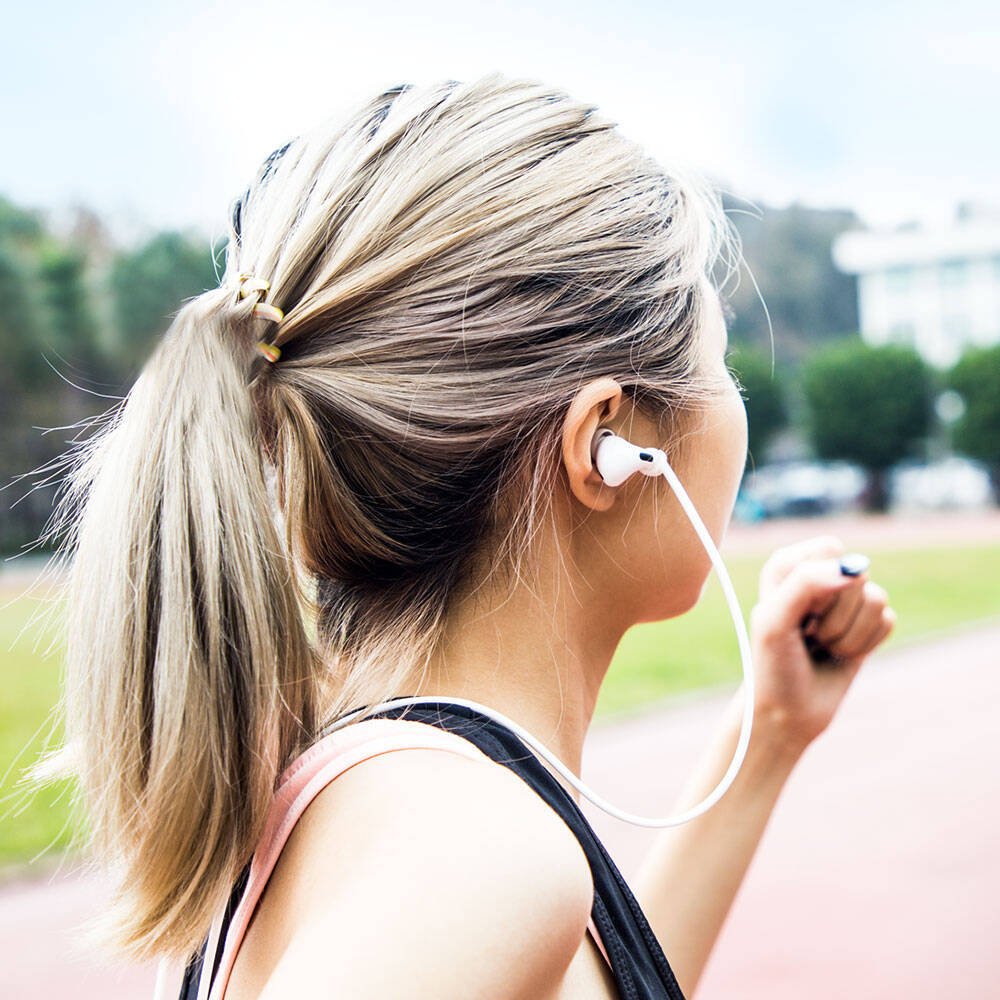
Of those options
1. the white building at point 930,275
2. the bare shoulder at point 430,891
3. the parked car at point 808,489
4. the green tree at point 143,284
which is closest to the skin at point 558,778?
the bare shoulder at point 430,891

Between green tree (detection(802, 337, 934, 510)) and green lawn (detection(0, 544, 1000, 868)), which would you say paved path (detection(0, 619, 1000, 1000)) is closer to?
green lawn (detection(0, 544, 1000, 868))

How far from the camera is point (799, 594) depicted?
4.41 feet

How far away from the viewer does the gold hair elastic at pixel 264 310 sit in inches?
40.9

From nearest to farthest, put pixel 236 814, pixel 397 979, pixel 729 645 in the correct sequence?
pixel 397 979, pixel 236 814, pixel 729 645

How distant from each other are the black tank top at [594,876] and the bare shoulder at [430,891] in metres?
0.10

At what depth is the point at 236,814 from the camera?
2.97 feet

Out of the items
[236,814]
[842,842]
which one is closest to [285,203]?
[236,814]

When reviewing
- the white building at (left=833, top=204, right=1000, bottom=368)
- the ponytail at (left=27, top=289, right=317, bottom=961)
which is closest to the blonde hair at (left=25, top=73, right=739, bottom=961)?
the ponytail at (left=27, top=289, right=317, bottom=961)

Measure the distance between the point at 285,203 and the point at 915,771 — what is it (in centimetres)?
688

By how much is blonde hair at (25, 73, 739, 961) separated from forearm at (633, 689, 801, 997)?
473 mm

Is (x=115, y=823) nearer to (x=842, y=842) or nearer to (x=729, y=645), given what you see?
(x=842, y=842)

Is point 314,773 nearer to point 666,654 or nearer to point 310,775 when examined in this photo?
point 310,775

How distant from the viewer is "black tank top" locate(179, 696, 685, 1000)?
0.94m

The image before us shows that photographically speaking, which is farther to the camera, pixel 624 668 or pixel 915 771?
pixel 624 668
